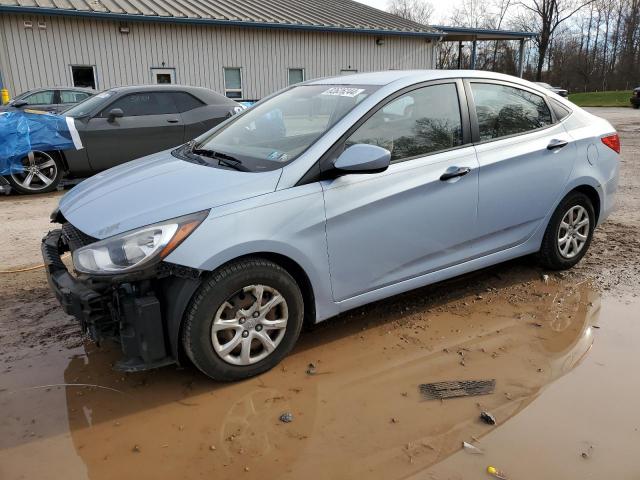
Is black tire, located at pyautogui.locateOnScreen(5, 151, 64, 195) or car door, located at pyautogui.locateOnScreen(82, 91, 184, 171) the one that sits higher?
Result: car door, located at pyautogui.locateOnScreen(82, 91, 184, 171)

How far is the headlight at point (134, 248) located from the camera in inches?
110

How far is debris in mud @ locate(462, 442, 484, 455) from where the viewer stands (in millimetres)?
2631

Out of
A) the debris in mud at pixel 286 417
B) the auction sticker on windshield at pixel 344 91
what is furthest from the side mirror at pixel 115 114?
the debris in mud at pixel 286 417

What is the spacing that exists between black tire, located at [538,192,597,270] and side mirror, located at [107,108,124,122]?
22.1 feet

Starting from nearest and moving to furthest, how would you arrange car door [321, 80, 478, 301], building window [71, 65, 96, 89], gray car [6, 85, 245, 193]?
car door [321, 80, 478, 301] < gray car [6, 85, 245, 193] < building window [71, 65, 96, 89]

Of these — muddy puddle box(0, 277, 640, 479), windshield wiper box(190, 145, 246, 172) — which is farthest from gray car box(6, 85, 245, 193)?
muddy puddle box(0, 277, 640, 479)

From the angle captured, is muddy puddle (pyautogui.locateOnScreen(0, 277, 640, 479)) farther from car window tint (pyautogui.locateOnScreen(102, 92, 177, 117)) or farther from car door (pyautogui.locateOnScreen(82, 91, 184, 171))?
car window tint (pyautogui.locateOnScreen(102, 92, 177, 117))

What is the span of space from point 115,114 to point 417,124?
249 inches

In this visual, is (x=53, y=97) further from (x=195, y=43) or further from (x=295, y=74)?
(x=295, y=74)

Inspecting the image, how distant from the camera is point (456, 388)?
3.16 m

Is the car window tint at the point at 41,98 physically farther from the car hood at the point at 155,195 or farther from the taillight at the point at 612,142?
the taillight at the point at 612,142

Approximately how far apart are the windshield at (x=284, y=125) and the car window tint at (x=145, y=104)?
17.7ft

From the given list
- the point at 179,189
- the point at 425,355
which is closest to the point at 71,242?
the point at 179,189

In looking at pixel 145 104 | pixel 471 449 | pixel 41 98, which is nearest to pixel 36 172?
pixel 145 104
